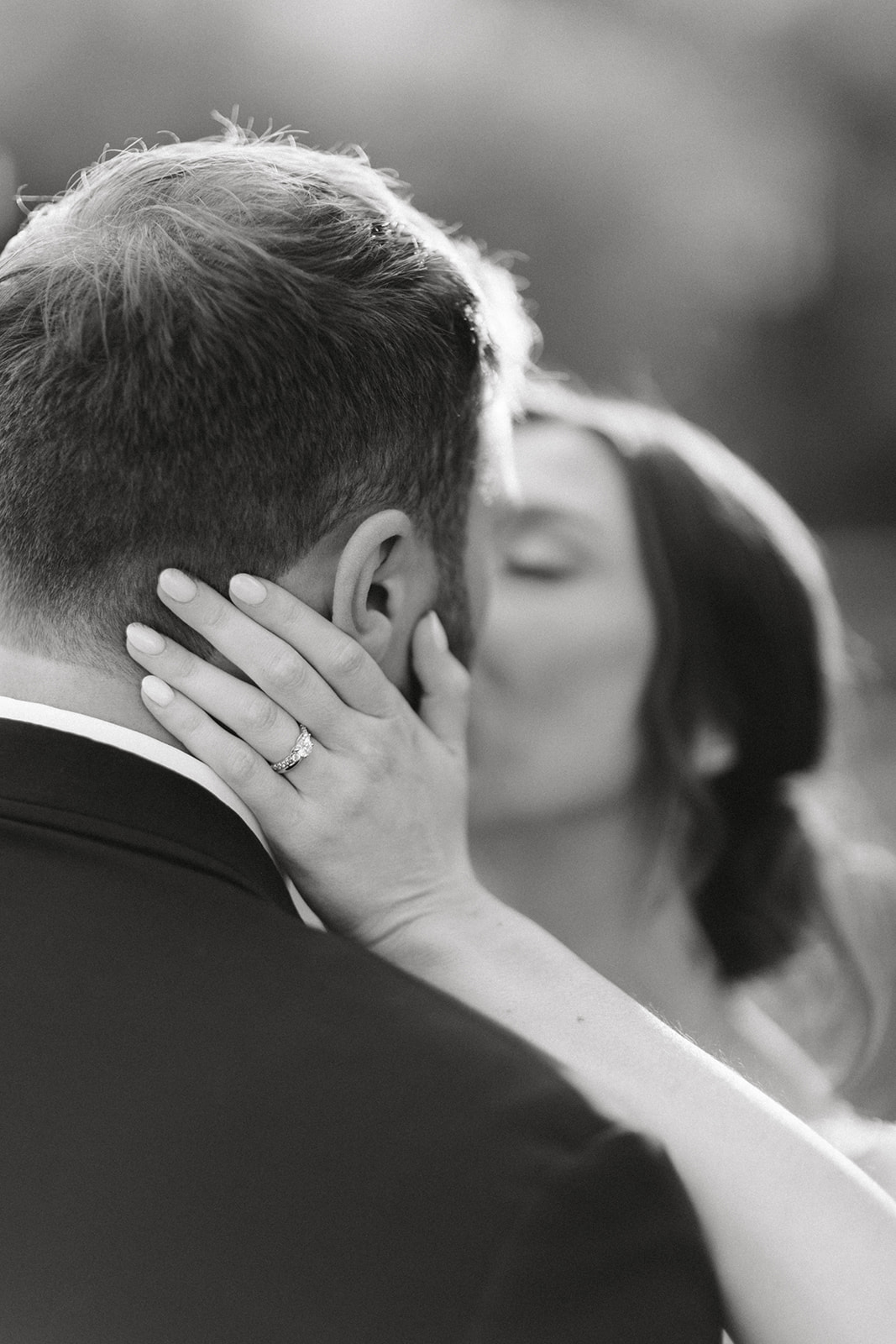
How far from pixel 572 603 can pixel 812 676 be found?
2.17 feet

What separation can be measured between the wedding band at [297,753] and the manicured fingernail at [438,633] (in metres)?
0.22

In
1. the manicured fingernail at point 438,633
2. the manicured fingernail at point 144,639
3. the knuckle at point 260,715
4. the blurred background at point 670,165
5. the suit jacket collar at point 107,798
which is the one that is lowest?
the blurred background at point 670,165

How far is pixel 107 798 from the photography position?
133cm

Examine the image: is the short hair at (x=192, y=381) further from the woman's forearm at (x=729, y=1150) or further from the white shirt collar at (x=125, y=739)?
the woman's forearm at (x=729, y=1150)

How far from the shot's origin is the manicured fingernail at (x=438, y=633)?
66.0 inches

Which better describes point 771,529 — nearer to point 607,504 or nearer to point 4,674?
point 607,504

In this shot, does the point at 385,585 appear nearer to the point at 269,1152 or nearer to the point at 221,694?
the point at 221,694

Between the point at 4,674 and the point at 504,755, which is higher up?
the point at 4,674

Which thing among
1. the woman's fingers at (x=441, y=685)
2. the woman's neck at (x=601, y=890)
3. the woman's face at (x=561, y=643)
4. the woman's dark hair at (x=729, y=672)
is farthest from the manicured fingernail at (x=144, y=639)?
the woman's dark hair at (x=729, y=672)

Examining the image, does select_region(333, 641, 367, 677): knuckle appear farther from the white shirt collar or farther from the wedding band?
the white shirt collar

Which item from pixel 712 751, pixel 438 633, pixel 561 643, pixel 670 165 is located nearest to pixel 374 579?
pixel 438 633

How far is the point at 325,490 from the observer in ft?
4.81

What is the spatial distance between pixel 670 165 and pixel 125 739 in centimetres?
1485

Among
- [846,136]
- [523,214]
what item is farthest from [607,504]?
[846,136]
